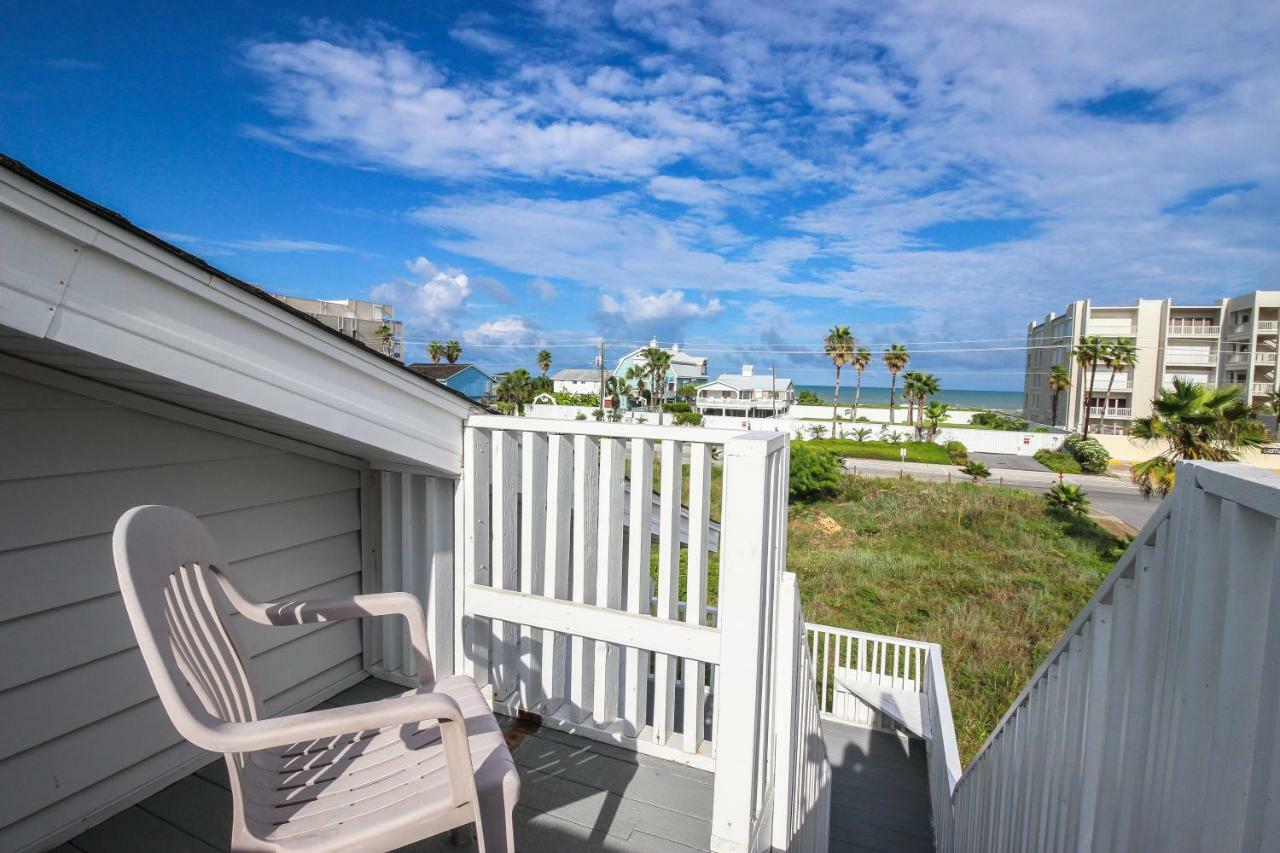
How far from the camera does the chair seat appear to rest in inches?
44.9

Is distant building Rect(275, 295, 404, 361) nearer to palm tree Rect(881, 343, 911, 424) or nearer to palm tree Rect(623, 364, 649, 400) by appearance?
palm tree Rect(881, 343, 911, 424)

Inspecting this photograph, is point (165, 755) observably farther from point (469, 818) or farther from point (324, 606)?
point (469, 818)

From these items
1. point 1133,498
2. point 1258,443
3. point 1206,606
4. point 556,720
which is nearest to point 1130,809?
point 1206,606

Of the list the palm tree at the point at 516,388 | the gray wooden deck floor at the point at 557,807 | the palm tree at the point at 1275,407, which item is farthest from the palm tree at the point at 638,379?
the gray wooden deck floor at the point at 557,807

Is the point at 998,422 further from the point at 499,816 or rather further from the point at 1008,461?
the point at 499,816

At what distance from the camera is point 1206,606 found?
0.78 meters

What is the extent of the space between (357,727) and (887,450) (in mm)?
29486

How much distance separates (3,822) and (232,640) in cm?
96

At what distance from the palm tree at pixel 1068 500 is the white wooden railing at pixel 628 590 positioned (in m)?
17.1

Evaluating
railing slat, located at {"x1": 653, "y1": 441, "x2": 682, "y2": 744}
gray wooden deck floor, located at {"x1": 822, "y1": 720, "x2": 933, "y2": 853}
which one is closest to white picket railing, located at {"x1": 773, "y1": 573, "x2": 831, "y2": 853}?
railing slat, located at {"x1": 653, "y1": 441, "x2": 682, "y2": 744}

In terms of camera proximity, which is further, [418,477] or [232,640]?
[418,477]

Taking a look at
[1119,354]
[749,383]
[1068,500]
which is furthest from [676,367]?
[1068,500]

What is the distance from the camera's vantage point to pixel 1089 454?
1005 inches

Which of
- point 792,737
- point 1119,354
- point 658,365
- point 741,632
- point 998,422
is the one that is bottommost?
point 998,422
